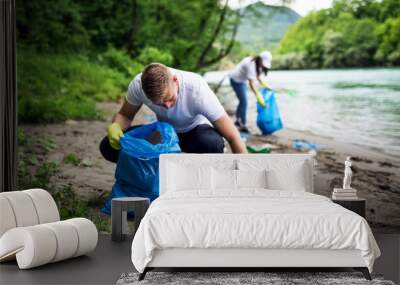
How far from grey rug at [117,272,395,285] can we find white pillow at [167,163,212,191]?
1199 mm

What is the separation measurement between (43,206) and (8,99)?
1.69 m

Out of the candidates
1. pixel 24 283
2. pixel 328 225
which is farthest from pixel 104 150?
A: pixel 328 225

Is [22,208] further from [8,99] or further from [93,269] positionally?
[8,99]

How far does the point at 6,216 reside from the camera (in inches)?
202

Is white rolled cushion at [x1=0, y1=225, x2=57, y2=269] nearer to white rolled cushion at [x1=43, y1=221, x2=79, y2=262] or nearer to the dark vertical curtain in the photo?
white rolled cushion at [x1=43, y1=221, x2=79, y2=262]

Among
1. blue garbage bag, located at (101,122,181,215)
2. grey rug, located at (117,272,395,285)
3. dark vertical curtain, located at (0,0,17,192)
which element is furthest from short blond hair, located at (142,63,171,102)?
grey rug, located at (117,272,395,285)

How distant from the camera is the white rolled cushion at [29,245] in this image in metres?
4.85

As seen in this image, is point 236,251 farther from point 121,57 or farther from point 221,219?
point 121,57

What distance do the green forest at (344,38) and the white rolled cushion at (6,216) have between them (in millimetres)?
3095

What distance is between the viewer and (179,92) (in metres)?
6.66

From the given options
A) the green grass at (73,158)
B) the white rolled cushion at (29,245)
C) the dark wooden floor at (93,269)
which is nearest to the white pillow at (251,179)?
the dark wooden floor at (93,269)

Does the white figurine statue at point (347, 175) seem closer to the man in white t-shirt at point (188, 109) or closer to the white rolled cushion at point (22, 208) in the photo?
the man in white t-shirt at point (188, 109)

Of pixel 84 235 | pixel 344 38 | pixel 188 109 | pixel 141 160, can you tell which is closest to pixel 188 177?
pixel 141 160

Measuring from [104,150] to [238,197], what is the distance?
2.14 m
